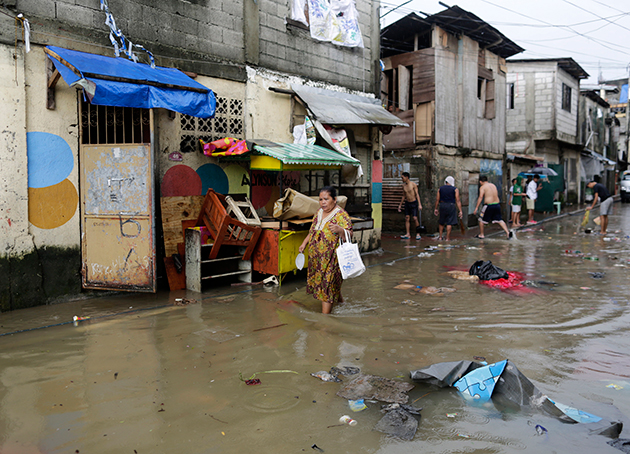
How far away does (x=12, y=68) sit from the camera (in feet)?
18.9

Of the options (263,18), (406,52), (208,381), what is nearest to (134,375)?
(208,381)

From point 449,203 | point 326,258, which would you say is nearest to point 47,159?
point 326,258

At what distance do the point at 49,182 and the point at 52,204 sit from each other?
0.98 feet

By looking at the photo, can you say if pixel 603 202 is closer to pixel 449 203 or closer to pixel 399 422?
pixel 449 203

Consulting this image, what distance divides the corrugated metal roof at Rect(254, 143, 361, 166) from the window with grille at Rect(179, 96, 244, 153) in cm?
93

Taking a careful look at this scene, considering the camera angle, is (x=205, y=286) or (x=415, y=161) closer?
(x=205, y=286)

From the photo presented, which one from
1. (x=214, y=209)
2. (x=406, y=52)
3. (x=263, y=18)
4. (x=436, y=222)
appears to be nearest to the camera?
(x=214, y=209)

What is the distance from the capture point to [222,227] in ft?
22.3

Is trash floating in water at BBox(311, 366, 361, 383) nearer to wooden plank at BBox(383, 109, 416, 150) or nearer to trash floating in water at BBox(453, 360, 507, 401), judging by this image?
trash floating in water at BBox(453, 360, 507, 401)

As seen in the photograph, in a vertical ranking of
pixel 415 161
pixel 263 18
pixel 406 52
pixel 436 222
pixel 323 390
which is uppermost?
pixel 406 52

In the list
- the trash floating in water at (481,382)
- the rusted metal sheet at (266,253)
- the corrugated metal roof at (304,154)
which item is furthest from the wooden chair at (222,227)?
the trash floating in water at (481,382)

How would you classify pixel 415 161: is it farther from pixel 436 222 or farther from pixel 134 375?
pixel 134 375

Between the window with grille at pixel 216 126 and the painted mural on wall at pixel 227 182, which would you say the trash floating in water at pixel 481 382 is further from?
the window with grille at pixel 216 126

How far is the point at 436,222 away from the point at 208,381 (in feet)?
40.1
